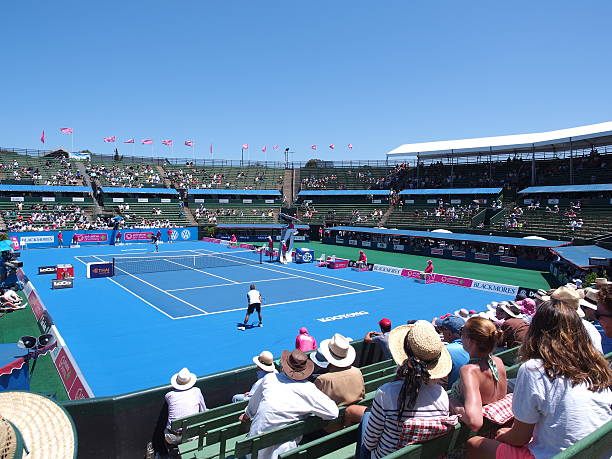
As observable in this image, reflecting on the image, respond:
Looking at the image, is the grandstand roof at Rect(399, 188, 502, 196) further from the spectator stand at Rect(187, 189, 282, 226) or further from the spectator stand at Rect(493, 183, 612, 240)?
the spectator stand at Rect(187, 189, 282, 226)

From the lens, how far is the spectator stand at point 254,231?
57.7 meters

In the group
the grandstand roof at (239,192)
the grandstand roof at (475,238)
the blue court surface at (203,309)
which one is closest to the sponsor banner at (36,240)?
the blue court surface at (203,309)

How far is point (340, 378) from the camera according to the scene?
562 centimetres

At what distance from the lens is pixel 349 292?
25.5 meters

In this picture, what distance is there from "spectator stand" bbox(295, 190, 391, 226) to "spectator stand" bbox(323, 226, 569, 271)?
441 cm

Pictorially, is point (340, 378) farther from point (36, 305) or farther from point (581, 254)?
point (581, 254)

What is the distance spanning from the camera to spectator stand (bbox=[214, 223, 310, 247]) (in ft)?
189

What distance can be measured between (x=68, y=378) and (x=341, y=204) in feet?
174

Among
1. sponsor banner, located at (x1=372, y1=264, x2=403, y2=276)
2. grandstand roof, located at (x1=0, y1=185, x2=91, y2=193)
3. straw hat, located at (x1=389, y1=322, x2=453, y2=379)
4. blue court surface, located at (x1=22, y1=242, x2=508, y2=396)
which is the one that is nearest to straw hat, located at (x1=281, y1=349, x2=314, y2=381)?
straw hat, located at (x1=389, y1=322, x2=453, y2=379)

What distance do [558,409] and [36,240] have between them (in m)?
52.7

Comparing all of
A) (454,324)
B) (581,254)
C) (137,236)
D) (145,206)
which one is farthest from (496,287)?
(145,206)

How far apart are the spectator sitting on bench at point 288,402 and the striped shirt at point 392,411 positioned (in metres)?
1.20

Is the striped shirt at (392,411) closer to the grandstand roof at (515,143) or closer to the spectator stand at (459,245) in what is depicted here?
the spectator stand at (459,245)

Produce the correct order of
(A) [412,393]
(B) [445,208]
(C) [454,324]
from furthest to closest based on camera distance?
(B) [445,208], (C) [454,324], (A) [412,393]
